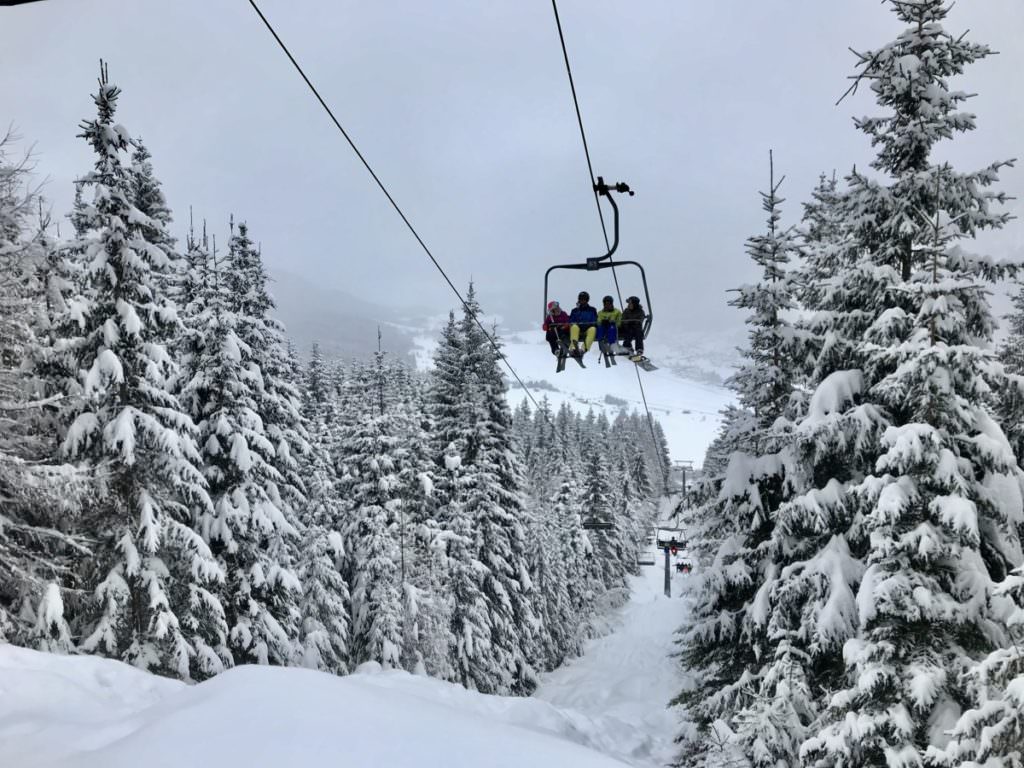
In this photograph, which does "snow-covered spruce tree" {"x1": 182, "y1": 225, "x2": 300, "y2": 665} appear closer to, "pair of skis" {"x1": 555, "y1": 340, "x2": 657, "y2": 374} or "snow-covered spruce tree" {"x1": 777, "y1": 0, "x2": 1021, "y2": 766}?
"pair of skis" {"x1": 555, "y1": 340, "x2": 657, "y2": 374}

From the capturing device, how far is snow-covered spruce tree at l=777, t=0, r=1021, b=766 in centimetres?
888

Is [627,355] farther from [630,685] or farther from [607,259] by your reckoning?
[630,685]

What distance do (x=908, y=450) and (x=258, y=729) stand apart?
9.06 metres

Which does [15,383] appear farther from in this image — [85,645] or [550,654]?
[550,654]

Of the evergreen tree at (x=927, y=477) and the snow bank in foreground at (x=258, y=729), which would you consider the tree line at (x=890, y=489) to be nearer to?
the evergreen tree at (x=927, y=477)

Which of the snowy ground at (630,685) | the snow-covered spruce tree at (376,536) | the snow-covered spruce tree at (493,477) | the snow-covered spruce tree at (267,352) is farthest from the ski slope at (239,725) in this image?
the snow-covered spruce tree at (493,477)

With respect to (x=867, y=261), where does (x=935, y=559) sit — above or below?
below

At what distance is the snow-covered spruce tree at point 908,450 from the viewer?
29.1 feet

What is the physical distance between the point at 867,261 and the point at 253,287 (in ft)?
56.9

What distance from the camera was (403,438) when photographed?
29.2 m

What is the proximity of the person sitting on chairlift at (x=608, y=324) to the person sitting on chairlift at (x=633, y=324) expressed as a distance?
0.17 m

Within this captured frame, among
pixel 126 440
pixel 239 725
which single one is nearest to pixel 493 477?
pixel 126 440

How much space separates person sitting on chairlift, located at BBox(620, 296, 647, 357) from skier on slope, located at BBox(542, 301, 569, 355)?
1.28 m

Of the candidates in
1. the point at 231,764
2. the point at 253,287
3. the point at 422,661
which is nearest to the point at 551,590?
the point at 422,661
